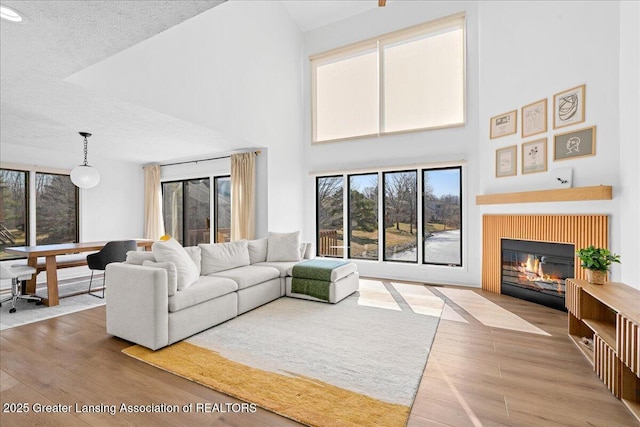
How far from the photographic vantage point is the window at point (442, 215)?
5.06m

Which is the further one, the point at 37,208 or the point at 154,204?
the point at 154,204

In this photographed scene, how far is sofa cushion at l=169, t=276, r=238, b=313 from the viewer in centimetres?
272

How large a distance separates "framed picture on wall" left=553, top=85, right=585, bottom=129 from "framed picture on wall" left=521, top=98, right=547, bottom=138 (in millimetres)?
136

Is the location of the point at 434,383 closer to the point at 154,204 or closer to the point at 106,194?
the point at 154,204

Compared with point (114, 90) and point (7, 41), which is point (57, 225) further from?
point (7, 41)

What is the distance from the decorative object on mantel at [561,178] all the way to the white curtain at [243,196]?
4.49 m

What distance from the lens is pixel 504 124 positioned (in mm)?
4324

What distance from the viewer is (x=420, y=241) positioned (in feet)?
17.4

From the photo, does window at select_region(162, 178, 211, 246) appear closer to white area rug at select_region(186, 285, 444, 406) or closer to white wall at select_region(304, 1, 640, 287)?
white wall at select_region(304, 1, 640, 287)

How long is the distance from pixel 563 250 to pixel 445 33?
3972 millimetres

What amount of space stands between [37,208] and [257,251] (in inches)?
162

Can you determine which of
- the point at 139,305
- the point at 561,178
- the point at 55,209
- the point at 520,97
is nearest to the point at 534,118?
the point at 520,97

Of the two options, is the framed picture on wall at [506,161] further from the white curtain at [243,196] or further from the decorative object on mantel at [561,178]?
the white curtain at [243,196]

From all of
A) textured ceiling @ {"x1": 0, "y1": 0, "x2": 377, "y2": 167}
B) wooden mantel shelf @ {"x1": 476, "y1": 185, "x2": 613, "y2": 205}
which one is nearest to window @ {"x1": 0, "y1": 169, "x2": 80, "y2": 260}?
textured ceiling @ {"x1": 0, "y1": 0, "x2": 377, "y2": 167}
